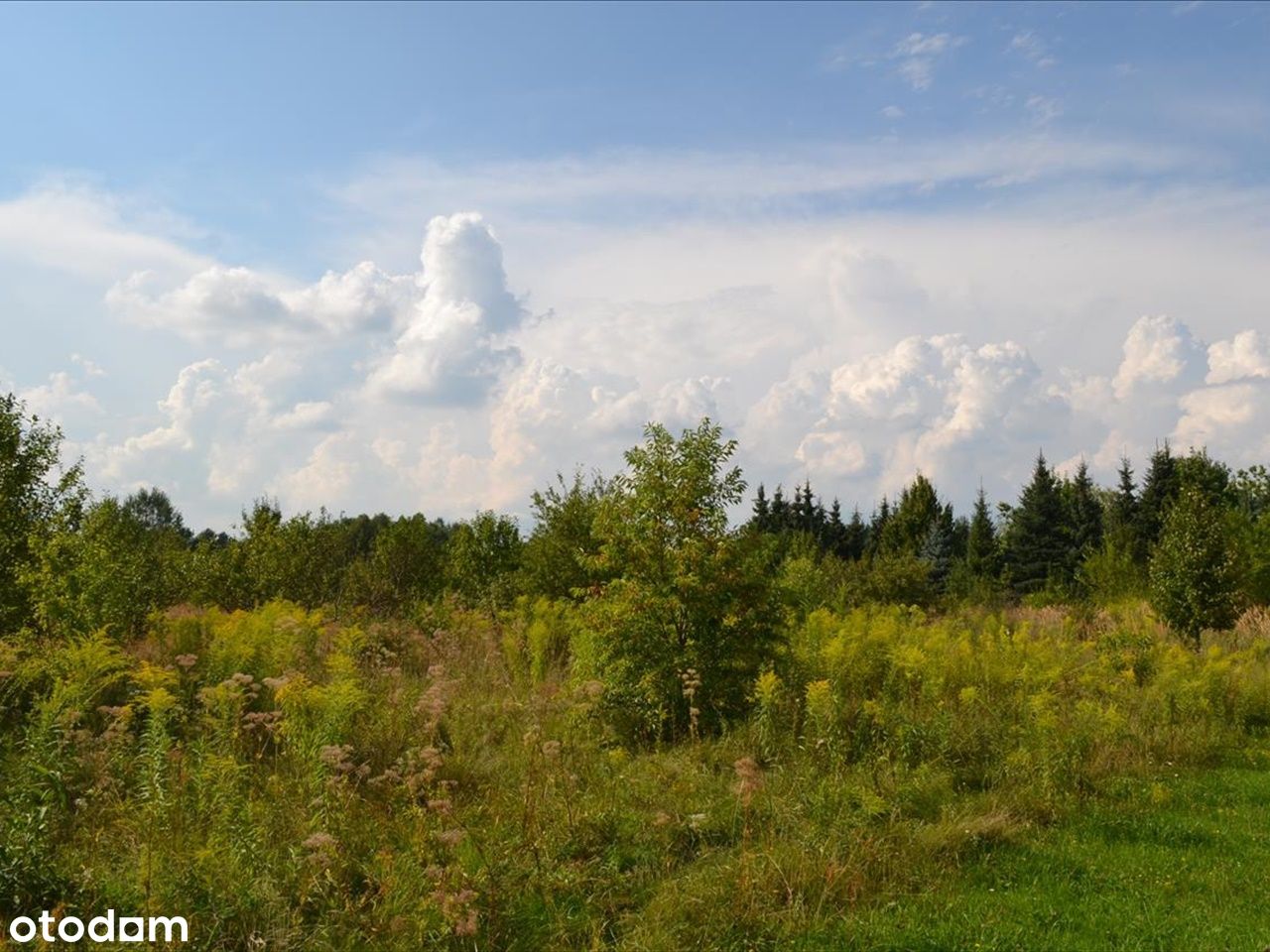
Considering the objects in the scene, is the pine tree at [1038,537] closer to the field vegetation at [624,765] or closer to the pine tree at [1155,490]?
the pine tree at [1155,490]

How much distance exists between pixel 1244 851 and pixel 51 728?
28.9 feet

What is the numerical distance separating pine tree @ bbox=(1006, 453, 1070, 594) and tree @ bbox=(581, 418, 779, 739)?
36.7 metres

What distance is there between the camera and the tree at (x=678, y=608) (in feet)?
30.7

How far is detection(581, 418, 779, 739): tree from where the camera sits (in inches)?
368

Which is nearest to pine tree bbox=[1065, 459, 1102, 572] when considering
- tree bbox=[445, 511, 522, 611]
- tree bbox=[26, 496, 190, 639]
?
tree bbox=[445, 511, 522, 611]

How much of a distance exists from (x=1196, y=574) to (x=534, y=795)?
15.8 metres

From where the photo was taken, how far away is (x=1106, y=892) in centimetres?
617

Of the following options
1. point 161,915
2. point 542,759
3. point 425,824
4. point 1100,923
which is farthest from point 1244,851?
point 161,915

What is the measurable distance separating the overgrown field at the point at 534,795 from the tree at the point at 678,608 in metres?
0.30

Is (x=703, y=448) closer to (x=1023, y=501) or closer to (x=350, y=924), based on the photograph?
(x=350, y=924)

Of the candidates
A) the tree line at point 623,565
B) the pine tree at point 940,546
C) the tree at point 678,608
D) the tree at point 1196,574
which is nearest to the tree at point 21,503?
the tree line at point 623,565

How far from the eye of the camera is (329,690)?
270 inches

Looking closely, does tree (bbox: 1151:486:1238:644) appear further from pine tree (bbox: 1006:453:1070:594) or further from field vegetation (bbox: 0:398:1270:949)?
pine tree (bbox: 1006:453:1070:594)

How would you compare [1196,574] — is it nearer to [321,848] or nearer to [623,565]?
[623,565]
